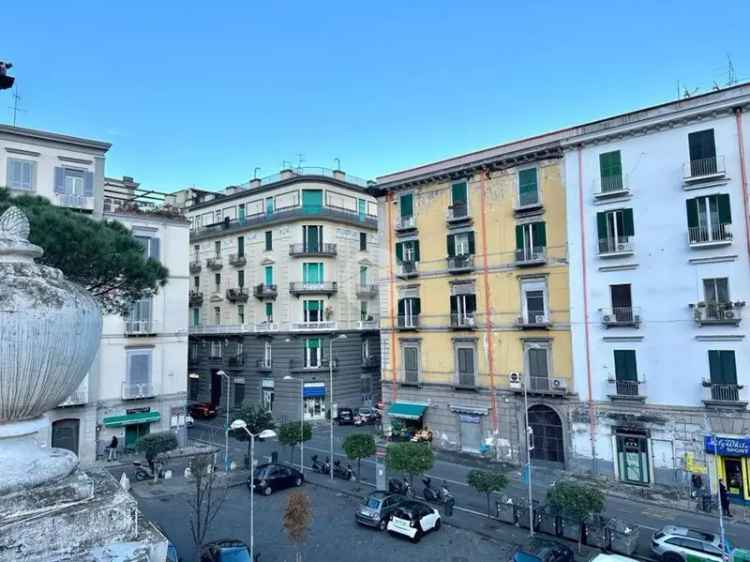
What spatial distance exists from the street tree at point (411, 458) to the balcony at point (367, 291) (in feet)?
75.0

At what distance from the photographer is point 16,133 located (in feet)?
90.8

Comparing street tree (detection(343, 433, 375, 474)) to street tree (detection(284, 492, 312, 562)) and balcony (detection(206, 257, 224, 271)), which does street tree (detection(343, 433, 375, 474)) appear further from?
balcony (detection(206, 257, 224, 271))

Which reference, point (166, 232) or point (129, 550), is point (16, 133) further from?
point (129, 550)

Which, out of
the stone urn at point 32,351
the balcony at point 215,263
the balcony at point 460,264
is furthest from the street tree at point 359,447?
the balcony at point 215,263

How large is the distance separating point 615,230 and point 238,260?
1234 inches

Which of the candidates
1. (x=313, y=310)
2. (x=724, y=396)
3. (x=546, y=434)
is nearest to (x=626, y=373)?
(x=724, y=396)

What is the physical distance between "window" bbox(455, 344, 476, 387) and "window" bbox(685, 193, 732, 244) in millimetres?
13048

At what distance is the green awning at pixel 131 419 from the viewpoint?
30266mm

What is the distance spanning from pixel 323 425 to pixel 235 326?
40.4 ft

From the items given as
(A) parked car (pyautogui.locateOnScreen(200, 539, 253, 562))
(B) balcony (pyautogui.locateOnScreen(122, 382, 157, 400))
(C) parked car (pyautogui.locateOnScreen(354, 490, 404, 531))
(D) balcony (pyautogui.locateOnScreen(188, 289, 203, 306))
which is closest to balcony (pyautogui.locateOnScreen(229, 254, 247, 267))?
(D) balcony (pyautogui.locateOnScreen(188, 289, 203, 306))

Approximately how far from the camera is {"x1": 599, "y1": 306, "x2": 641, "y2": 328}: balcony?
25.0 m

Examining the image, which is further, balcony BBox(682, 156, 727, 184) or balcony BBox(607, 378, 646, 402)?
A: balcony BBox(607, 378, 646, 402)

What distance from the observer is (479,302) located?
101ft

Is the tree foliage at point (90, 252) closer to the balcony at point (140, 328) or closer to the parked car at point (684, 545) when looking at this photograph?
the balcony at point (140, 328)
